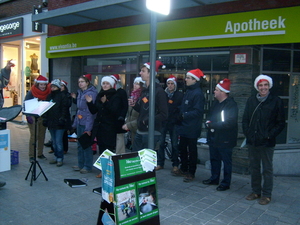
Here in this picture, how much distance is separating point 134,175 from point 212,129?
2.58m

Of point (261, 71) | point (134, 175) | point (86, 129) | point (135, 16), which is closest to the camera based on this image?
point (134, 175)

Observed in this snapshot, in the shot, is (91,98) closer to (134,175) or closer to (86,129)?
(86,129)

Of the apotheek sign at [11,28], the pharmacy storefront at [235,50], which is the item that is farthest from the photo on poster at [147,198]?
the apotheek sign at [11,28]

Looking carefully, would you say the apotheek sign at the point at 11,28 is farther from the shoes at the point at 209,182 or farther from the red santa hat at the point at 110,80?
→ the shoes at the point at 209,182

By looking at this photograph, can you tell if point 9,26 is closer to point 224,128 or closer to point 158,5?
point 224,128

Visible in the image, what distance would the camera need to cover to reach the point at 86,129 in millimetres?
6234

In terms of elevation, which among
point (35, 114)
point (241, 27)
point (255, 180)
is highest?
point (241, 27)

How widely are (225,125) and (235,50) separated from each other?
2.20m

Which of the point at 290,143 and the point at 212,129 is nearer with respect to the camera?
the point at 212,129

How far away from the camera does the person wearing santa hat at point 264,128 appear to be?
15.6 ft

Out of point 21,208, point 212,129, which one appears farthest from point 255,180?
point 21,208

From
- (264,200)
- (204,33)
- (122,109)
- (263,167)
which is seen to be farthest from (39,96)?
(264,200)

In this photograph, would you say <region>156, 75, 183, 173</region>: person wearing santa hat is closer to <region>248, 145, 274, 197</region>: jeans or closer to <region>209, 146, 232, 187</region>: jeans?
<region>209, 146, 232, 187</region>: jeans

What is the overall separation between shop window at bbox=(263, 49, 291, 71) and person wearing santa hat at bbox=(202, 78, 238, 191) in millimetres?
1899
